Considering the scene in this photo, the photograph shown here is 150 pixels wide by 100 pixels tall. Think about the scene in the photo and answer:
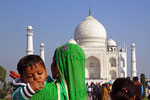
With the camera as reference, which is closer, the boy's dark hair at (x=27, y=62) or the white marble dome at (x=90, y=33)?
the boy's dark hair at (x=27, y=62)

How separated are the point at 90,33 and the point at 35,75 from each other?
37.9 meters

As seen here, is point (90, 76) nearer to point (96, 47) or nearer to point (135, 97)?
point (96, 47)

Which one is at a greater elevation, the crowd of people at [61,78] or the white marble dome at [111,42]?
the white marble dome at [111,42]

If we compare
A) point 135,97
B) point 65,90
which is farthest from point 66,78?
point 135,97

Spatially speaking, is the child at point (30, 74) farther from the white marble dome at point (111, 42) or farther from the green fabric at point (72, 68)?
the white marble dome at point (111, 42)

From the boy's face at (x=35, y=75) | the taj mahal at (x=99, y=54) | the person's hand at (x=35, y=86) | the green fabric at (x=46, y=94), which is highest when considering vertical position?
the taj mahal at (x=99, y=54)

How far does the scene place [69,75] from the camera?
89.5 inches

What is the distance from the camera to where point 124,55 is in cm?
3822

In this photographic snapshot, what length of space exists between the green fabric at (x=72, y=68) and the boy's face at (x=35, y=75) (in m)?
0.15

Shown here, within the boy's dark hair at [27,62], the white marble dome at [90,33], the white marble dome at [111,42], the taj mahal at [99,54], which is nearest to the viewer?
the boy's dark hair at [27,62]

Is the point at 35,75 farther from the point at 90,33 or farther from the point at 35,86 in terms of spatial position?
the point at 90,33

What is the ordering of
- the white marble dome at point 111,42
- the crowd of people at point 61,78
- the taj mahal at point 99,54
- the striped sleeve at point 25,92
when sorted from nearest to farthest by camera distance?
the striped sleeve at point 25,92 < the crowd of people at point 61,78 < the taj mahal at point 99,54 < the white marble dome at point 111,42

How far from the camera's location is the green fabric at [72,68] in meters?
2.27

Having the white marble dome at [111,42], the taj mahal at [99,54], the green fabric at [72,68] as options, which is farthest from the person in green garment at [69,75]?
the white marble dome at [111,42]
